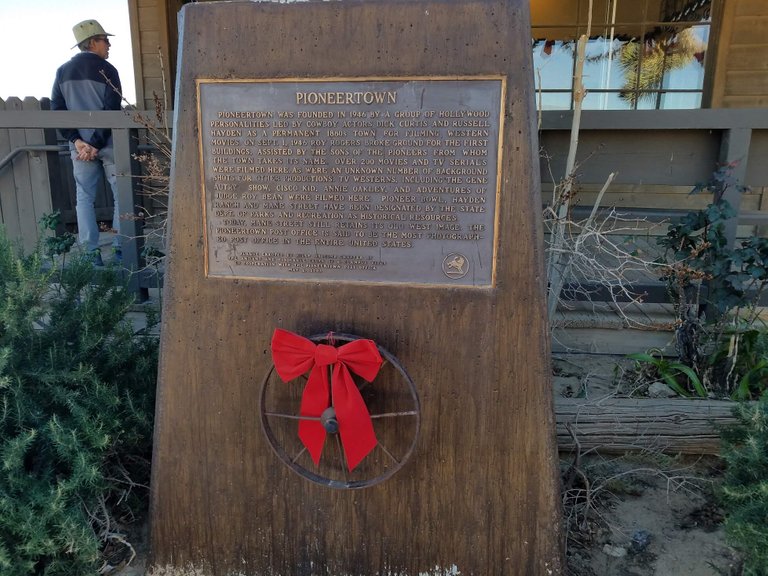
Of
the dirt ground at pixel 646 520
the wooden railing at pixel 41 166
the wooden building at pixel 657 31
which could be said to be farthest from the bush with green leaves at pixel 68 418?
the wooden building at pixel 657 31

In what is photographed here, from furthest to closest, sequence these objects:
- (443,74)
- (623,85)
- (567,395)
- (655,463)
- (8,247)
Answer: (623,85), (567,395), (655,463), (8,247), (443,74)

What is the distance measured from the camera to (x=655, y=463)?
10.0 feet

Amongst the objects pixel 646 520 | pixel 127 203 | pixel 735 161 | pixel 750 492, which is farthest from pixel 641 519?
pixel 127 203

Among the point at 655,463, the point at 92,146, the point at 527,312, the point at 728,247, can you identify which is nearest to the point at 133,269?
the point at 92,146

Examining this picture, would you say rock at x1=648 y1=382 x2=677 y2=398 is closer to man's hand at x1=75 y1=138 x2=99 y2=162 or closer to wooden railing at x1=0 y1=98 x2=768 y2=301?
wooden railing at x1=0 y1=98 x2=768 y2=301

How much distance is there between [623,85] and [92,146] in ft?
20.8

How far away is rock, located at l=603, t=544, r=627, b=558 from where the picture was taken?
2.62 m

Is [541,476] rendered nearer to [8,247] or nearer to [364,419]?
[364,419]

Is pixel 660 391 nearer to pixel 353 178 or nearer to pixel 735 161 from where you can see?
pixel 735 161

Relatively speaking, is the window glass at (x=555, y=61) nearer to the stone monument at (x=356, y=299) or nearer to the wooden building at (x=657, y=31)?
the wooden building at (x=657, y=31)

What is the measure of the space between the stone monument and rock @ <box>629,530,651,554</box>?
65 centimetres

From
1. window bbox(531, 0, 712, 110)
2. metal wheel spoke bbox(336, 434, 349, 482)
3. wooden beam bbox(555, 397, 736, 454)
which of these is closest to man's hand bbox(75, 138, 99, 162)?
metal wheel spoke bbox(336, 434, 349, 482)

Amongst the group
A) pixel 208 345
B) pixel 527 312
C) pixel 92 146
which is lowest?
pixel 208 345

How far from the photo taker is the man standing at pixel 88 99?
15.8 feet
